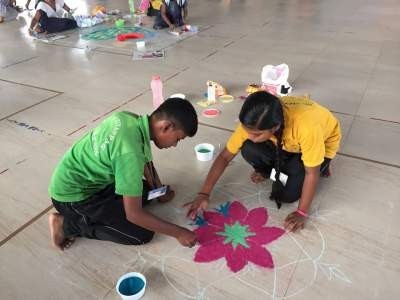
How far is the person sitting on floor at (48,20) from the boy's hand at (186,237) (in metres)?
4.77

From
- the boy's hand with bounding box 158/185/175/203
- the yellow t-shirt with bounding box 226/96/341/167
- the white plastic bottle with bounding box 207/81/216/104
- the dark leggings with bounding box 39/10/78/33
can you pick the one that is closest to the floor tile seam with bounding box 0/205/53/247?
the boy's hand with bounding box 158/185/175/203

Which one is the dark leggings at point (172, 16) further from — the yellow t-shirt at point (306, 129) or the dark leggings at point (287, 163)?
the yellow t-shirt at point (306, 129)

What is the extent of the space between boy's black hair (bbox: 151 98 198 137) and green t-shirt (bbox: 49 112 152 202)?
0.26 ft

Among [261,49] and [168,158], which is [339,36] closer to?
[261,49]

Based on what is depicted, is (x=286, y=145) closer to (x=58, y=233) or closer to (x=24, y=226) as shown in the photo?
(x=58, y=233)

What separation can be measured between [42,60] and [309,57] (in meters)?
3.05

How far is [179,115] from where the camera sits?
1.34 metres

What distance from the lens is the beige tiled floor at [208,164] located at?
4.86 ft

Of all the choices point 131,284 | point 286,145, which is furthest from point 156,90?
point 131,284

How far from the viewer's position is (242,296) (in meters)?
1.41

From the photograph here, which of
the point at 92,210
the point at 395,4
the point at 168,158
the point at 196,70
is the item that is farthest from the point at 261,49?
the point at 395,4

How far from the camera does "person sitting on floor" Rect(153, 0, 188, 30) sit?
510 cm

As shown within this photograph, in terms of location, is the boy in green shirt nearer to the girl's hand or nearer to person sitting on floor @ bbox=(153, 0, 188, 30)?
the girl's hand

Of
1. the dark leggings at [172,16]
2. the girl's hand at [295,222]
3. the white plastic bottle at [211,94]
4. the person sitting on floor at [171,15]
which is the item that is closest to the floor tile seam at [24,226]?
the girl's hand at [295,222]
